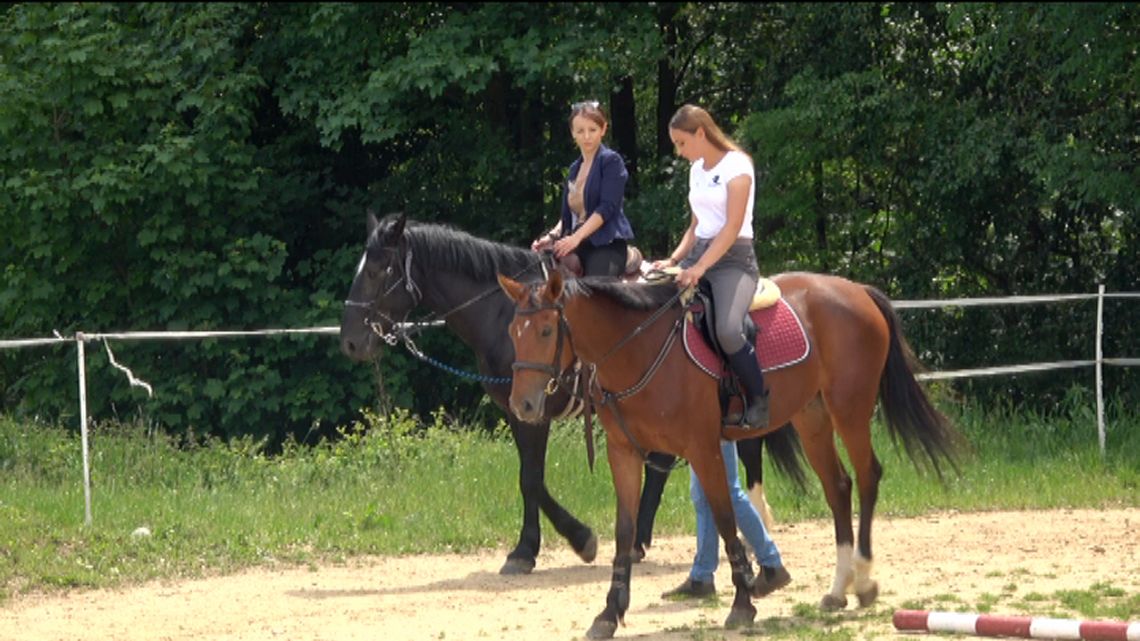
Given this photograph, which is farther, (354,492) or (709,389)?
(354,492)

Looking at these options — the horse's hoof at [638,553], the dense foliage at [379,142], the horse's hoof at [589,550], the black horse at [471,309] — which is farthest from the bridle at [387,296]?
the dense foliage at [379,142]

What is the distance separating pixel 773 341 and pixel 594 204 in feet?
6.26

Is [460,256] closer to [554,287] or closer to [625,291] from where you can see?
[625,291]

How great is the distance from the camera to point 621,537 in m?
8.60

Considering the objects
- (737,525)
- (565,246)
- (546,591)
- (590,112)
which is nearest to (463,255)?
(565,246)

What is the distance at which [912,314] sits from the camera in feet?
62.3

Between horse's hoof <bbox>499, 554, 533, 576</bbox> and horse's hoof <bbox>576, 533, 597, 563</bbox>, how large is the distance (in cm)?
35

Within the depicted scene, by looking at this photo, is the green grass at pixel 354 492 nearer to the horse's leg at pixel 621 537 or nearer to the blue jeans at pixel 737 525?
the blue jeans at pixel 737 525

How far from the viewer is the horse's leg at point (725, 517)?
8.58 metres

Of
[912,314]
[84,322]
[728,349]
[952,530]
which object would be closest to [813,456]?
[728,349]

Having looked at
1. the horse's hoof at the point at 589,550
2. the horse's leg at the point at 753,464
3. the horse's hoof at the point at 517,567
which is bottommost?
the horse's hoof at the point at 517,567

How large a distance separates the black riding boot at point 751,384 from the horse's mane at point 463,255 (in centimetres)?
231

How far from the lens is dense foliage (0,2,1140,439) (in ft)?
60.4

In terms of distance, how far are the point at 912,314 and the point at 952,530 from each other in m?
7.26
